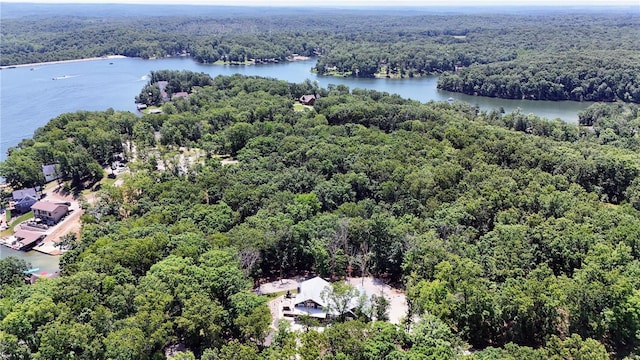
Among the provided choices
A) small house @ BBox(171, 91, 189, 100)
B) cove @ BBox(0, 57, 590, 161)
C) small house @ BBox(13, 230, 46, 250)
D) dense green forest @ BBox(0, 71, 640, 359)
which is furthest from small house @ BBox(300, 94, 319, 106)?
small house @ BBox(13, 230, 46, 250)

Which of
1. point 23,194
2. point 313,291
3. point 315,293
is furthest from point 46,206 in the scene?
point 315,293

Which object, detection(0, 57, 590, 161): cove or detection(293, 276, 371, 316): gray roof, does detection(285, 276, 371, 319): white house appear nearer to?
detection(293, 276, 371, 316): gray roof

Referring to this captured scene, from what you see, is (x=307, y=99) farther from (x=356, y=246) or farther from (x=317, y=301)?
(x=317, y=301)

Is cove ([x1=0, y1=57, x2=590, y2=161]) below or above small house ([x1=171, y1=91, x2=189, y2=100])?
below

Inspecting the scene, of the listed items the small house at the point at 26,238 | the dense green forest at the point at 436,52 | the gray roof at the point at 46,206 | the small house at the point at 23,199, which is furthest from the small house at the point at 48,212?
the dense green forest at the point at 436,52

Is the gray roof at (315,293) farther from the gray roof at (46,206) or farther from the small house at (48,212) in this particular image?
the gray roof at (46,206)

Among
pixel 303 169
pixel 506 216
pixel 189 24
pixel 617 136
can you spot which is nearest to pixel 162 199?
pixel 303 169
